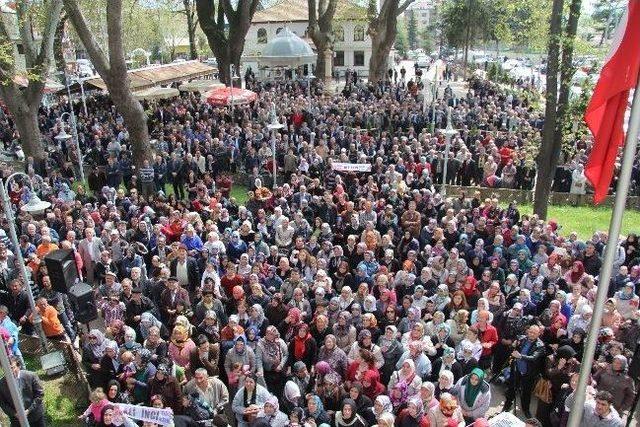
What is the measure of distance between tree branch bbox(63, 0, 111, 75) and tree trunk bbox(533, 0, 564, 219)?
1115 centimetres

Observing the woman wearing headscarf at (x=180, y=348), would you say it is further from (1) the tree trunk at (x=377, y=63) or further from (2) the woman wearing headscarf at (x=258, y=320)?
(1) the tree trunk at (x=377, y=63)

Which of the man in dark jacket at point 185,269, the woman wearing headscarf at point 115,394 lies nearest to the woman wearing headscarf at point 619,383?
the woman wearing headscarf at point 115,394

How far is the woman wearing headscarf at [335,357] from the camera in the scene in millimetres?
7332

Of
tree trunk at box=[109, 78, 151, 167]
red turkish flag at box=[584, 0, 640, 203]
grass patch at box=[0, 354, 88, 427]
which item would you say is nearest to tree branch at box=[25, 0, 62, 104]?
tree trunk at box=[109, 78, 151, 167]

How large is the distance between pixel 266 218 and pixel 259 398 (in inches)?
218

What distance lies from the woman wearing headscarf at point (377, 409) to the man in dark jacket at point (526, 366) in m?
1.93

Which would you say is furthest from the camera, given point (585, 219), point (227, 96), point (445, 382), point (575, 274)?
point (227, 96)

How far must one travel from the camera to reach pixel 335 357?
736cm

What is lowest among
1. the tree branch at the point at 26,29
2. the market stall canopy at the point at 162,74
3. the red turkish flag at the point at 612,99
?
the market stall canopy at the point at 162,74

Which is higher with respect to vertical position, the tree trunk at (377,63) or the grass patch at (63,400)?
the tree trunk at (377,63)

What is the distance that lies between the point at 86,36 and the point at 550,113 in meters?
11.7

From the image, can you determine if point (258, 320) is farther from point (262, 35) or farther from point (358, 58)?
point (262, 35)

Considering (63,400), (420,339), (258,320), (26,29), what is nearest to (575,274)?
(420,339)

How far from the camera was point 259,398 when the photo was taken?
687cm
